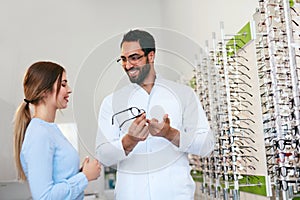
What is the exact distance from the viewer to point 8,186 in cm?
305

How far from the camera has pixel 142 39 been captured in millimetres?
1354

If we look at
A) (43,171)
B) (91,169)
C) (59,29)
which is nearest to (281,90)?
(91,169)

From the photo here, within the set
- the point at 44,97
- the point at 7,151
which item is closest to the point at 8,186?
the point at 7,151

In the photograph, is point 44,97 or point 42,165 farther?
point 44,97

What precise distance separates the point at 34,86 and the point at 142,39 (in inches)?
14.8

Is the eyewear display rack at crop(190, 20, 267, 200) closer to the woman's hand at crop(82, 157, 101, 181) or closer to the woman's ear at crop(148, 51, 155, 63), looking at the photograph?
the woman's ear at crop(148, 51, 155, 63)

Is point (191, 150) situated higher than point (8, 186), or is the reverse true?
point (191, 150)

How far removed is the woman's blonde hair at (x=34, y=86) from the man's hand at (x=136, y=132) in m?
0.30

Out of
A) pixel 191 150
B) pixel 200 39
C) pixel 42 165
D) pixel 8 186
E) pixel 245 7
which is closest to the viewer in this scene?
pixel 42 165

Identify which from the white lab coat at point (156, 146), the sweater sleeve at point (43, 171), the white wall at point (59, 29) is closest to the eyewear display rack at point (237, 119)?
the white lab coat at point (156, 146)

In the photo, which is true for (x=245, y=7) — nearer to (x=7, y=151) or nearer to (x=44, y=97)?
(x=44, y=97)

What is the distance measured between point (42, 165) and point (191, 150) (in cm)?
46

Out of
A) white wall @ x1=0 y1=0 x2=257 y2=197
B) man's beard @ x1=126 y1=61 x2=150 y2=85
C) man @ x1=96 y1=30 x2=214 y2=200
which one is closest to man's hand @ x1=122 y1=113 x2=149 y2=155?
man @ x1=96 y1=30 x2=214 y2=200

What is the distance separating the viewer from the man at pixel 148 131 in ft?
4.27
